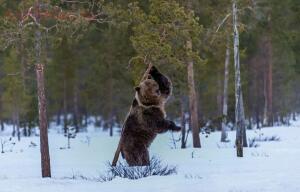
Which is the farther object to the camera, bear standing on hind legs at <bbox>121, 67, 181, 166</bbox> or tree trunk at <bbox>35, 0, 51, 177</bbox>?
tree trunk at <bbox>35, 0, 51, 177</bbox>

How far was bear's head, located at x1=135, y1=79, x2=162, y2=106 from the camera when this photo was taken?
355 inches

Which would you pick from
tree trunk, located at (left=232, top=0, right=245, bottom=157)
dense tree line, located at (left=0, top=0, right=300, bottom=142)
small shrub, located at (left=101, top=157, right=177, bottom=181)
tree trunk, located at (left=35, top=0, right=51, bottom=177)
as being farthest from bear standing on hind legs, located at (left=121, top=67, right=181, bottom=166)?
tree trunk, located at (left=232, top=0, right=245, bottom=157)

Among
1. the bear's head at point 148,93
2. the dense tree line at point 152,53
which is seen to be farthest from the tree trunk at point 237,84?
the bear's head at point 148,93

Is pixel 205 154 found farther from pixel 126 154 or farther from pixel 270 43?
pixel 270 43

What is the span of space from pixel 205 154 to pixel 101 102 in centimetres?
2507

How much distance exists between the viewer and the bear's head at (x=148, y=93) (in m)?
9.01

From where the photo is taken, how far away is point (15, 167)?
1588cm

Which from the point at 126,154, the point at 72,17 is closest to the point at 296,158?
the point at 126,154

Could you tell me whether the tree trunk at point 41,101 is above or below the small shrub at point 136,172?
above

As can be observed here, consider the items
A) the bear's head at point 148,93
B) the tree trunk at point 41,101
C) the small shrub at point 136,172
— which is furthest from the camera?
the tree trunk at point 41,101

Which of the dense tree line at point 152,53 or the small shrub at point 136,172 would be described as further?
the dense tree line at point 152,53

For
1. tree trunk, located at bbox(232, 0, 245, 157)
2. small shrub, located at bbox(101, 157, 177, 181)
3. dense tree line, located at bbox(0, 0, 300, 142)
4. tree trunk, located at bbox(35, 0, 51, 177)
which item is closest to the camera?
small shrub, located at bbox(101, 157, 177, 181)

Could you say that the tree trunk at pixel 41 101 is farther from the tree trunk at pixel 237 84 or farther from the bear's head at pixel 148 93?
the tree trunk at pixel 237 84

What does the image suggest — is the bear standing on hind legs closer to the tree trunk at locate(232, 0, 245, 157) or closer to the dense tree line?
the dense tree line
